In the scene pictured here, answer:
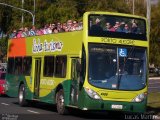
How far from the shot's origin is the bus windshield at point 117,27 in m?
18.8

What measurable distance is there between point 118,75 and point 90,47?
1280 millimetres

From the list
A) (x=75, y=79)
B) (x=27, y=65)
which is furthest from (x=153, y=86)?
(x=75, y=79)

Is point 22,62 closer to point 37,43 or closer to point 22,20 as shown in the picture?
point 37,43

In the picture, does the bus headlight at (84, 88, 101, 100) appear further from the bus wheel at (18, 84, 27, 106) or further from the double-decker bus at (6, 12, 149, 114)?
the bus wheel at (18, 84, 27, 106)

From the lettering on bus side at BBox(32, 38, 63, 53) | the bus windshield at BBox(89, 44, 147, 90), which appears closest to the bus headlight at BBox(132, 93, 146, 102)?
the bus windshield at BBox(89, 44, 147, 90)

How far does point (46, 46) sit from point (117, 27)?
4534 mm

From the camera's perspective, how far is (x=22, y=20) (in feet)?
202

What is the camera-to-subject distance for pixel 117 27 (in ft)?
62.4

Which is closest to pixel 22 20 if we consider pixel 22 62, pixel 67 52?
pixel 22 62

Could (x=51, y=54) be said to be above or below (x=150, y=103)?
above

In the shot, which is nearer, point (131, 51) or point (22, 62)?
point (131, 51)

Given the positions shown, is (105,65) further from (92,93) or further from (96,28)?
(96,28)

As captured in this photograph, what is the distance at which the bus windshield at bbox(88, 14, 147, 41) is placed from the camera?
18781mm

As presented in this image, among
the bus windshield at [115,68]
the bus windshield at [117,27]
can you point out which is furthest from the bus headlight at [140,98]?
the bus windshield at [117,27]
